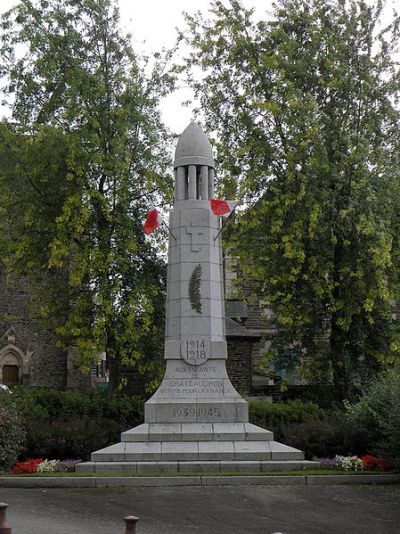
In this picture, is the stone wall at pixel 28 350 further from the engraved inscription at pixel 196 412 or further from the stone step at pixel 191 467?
the stone step at pixel 191 467

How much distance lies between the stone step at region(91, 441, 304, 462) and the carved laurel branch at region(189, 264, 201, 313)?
3.03 meters

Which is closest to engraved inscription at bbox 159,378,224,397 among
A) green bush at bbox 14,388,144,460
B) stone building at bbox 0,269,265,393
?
green bush at bbox 14,388,144,460

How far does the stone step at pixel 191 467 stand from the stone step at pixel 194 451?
0.60 ft

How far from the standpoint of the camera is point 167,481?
14352 mm

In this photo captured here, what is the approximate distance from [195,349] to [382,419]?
13.9 feet

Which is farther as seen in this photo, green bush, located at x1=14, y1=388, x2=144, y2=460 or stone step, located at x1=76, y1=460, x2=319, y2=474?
green bush, located at x1=14, y1=388, x2=144, y2=460

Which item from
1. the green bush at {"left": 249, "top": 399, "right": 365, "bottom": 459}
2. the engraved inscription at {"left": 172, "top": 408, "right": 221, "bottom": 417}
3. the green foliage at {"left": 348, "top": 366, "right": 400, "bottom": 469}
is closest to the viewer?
the green foliage at {"left": 348, "top": 366, "right": 400, "bottom": 469}

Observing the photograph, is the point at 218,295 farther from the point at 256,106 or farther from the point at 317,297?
the point at 256,106

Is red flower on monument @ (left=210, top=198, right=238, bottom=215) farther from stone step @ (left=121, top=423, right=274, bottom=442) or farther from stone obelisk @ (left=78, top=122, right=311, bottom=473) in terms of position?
stone step @ (left=121, top=423, right=274, bottom=442)

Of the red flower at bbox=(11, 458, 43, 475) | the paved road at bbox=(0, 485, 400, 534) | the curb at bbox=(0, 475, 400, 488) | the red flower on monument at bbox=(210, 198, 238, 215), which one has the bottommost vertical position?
Answer: the paved road at bbox=(0, 485, 400, 534)

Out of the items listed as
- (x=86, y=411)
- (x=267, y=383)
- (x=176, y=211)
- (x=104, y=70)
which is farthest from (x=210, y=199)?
(x=267, y=383)

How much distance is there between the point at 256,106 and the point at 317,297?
637 centimetres

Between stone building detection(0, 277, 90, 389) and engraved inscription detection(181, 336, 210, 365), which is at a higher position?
stone building detection(0, 277, 90, 389)

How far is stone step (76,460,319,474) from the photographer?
1536 cm
